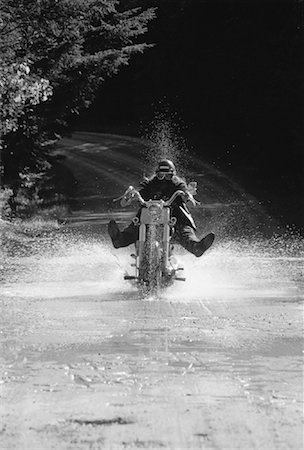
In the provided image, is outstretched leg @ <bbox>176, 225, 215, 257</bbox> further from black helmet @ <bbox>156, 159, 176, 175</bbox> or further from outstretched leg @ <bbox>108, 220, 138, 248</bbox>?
black helmet @ <bbox>156, 159, 176, 175</bbox>

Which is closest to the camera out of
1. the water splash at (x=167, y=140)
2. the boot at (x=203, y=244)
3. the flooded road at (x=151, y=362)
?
the flooded road at (x=151, y=362)

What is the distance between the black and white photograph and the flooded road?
27mm

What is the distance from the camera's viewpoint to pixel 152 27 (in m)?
57.7

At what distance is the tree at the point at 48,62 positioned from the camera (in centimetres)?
2505

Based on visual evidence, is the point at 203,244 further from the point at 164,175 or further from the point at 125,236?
the point at 164,175

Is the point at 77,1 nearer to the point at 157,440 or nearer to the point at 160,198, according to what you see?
the point at 160,198

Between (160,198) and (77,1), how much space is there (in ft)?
39.0

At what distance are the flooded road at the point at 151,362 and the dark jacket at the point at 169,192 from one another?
3.24 ft

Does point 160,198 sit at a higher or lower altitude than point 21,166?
higher

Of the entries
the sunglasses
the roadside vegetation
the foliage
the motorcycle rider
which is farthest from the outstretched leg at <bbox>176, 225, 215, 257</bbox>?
the foliage

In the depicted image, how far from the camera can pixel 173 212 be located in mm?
17422

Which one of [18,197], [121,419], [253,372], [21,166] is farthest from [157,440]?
[18,197]

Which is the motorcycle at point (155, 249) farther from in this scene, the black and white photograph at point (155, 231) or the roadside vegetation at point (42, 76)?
the roadside vegetation at point (42, 76)

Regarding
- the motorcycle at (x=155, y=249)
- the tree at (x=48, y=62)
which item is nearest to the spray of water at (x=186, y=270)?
the motorcycle at (x=155, y=249)
